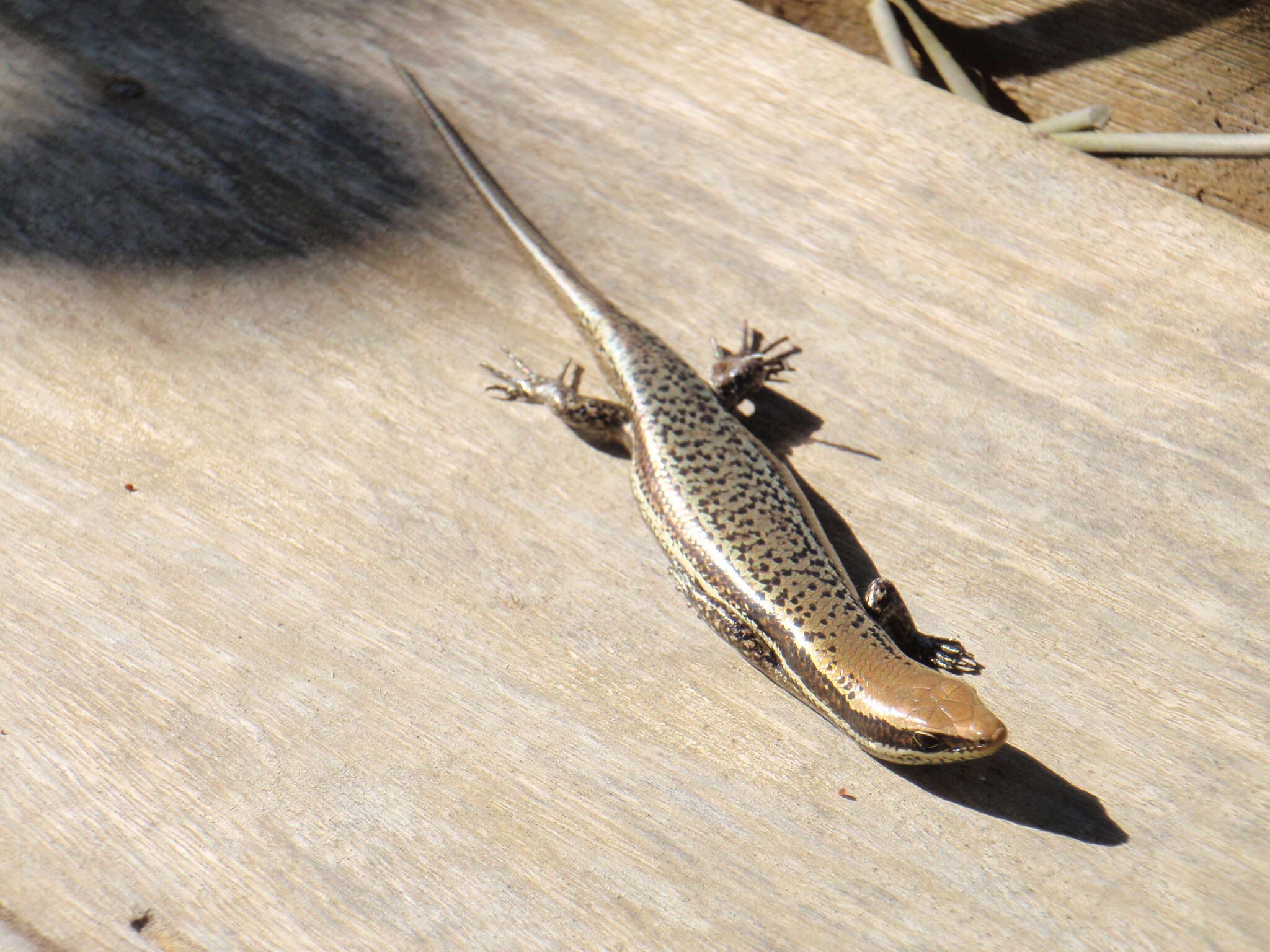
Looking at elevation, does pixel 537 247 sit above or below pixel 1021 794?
above

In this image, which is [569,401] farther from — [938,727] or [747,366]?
[938,727]

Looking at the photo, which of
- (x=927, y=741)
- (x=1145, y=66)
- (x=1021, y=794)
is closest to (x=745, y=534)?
(x=927, y=741)

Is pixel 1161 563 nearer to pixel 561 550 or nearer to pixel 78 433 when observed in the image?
pixel 561 550

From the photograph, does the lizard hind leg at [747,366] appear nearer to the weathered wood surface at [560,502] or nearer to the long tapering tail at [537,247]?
the weathered wood surface at [560,502]

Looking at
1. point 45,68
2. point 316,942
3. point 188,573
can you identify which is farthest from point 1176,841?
point 45,68

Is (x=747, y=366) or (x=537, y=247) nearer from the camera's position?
(x=747, y=366)

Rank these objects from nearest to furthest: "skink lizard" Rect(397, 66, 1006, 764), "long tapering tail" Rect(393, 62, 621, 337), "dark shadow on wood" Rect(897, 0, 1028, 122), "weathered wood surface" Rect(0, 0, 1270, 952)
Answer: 1. "weathered wood surface" Rect(0, 0, 1270, 952)
2. "skink lizard" Rect(397, 66, 1006, 764)
3. "long tapering tail" Rect(393, 62, 621, 337)
4. "dark shadow on wood" Rect(897, 0, 1028, 122)

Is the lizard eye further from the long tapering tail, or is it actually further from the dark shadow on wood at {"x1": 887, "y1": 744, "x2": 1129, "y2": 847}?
the long tapering tail

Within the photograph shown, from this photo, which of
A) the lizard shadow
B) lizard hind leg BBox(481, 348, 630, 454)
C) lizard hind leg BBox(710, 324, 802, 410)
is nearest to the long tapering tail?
lizard hind leg BBox(481, 348, 630, 454)
